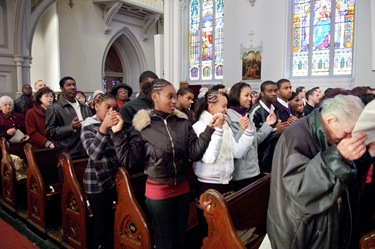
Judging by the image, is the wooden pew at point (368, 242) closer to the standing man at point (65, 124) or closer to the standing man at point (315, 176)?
the standing man at point (315, 176)

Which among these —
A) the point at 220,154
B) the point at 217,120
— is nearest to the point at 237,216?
the point at 220,154

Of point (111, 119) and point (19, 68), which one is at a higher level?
point (19, 68)

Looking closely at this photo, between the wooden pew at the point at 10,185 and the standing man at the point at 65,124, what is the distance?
0.98 meters

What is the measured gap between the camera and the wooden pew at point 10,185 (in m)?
3.70

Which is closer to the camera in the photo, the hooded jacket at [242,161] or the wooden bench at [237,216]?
the wooden bench at [237,216]

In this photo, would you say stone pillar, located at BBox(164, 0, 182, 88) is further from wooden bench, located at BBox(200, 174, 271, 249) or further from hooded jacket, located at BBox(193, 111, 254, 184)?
wooden bench, located at BBox(200, 174, 271, 249)

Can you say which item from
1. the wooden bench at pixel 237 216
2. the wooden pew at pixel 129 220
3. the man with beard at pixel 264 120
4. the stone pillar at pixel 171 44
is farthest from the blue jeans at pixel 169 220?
the stone pillar at pixel 171 44

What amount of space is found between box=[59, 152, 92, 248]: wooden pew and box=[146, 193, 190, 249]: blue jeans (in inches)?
32.8

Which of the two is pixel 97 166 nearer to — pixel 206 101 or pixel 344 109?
pixel 206 101

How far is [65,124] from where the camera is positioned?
319cm

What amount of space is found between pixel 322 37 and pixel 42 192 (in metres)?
9.97

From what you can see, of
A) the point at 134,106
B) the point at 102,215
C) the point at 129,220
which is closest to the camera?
the point at 129,220

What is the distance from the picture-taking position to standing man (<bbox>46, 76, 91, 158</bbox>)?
3025 millimetres

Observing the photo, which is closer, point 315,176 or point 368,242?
point 315,176
